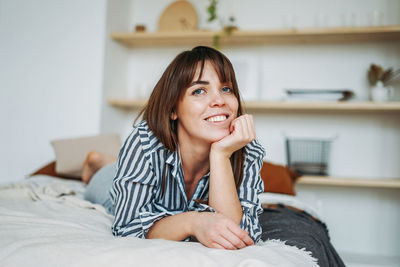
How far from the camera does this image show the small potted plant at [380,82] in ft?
8.30

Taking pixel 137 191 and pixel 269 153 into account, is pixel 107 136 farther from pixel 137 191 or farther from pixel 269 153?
pixel 137 191

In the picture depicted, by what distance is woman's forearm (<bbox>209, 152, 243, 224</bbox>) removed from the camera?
1.02 m

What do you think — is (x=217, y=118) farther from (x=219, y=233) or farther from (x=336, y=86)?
(x=336, y=86)

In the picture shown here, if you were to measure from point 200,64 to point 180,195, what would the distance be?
0.36 metres

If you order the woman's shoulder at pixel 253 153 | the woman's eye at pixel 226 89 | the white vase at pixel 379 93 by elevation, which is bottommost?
the woman's shoulder at pixel 253 153

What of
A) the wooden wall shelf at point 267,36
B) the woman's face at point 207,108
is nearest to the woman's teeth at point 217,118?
the woman's face at point 207,108

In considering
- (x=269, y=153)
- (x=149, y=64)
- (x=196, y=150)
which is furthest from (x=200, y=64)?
(x=149, y=64)

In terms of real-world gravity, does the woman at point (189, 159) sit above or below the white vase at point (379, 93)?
below

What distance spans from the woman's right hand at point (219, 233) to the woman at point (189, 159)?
0.02m

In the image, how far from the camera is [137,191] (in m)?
1.04

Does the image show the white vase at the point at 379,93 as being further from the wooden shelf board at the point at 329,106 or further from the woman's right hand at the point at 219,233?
the woman's right hand at the point at 219,233

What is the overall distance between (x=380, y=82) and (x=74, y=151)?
1.87 m

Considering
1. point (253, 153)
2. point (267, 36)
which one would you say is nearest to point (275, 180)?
point (253, 153)

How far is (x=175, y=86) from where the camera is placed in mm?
1118
